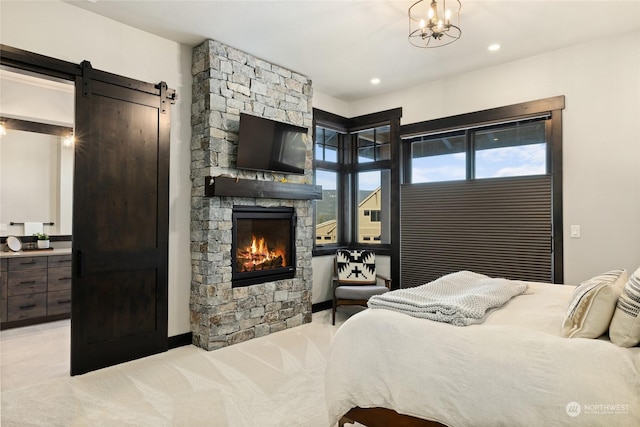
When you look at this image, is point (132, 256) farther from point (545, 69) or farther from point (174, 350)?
point (545, 69)

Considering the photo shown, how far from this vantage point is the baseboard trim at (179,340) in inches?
146

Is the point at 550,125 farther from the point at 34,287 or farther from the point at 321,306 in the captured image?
the point at 34,287

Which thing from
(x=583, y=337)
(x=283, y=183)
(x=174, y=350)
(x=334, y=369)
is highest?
(x=283, y=183)

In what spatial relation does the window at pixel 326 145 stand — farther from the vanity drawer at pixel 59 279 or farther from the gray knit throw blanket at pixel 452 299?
the vanity drawer at pixel 59 279

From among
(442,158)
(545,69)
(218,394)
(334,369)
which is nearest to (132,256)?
(218,394)

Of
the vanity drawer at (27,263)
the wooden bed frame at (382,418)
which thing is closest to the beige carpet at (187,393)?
the wooden bed frame at (382,418)

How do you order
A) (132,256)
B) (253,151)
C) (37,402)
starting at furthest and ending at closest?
(253,151)
(132,256)
(37,402)

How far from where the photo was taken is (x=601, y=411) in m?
1.42

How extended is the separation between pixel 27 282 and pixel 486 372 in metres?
5.08

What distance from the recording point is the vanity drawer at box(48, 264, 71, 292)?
4.72m

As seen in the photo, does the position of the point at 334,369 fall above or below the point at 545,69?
below

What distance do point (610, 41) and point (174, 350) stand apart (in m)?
5.04

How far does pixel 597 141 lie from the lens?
3.68 meters

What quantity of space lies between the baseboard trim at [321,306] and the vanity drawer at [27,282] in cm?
330
